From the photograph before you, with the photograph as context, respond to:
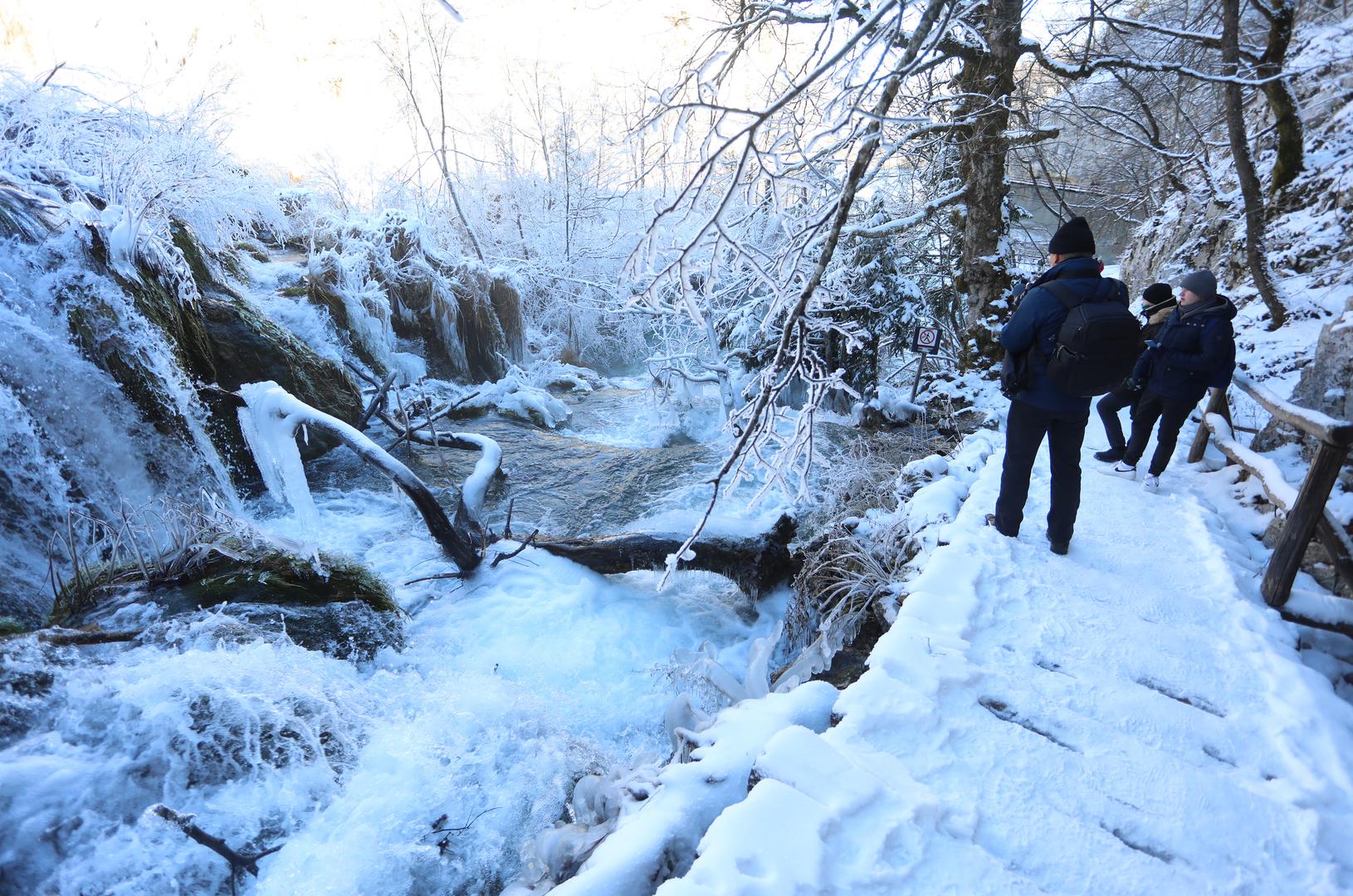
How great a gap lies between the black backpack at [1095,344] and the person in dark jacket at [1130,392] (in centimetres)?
192

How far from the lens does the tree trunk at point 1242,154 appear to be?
496cm

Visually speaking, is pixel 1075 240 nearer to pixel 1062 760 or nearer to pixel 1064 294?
pixel 1064 294

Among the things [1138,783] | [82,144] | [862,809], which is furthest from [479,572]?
[82,144]

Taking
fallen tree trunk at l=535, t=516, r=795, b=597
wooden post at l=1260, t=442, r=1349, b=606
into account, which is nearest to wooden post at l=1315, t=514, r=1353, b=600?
wooden post at l=1260, t=442, r=1349, b=606

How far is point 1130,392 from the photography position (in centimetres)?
436

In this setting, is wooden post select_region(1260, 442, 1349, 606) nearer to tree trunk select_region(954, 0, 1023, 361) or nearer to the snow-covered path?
the snow-covered path

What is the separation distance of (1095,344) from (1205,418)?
113 inches

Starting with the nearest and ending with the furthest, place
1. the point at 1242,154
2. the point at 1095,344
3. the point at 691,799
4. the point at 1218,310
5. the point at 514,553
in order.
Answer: the point at 691,799, the point at 1095,344, the point at 1218,310, the point at 1242,154, the point at 514,553

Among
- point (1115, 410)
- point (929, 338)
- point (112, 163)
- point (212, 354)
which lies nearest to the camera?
point (1115, 410)

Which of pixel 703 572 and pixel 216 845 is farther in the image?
pixel 703 572

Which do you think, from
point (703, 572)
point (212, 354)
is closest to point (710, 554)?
point (703, 572)

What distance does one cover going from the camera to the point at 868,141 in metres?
1.74

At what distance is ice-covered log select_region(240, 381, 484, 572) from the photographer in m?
4.72

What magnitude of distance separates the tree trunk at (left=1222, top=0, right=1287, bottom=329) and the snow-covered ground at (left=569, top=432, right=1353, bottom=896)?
14.6 ft
